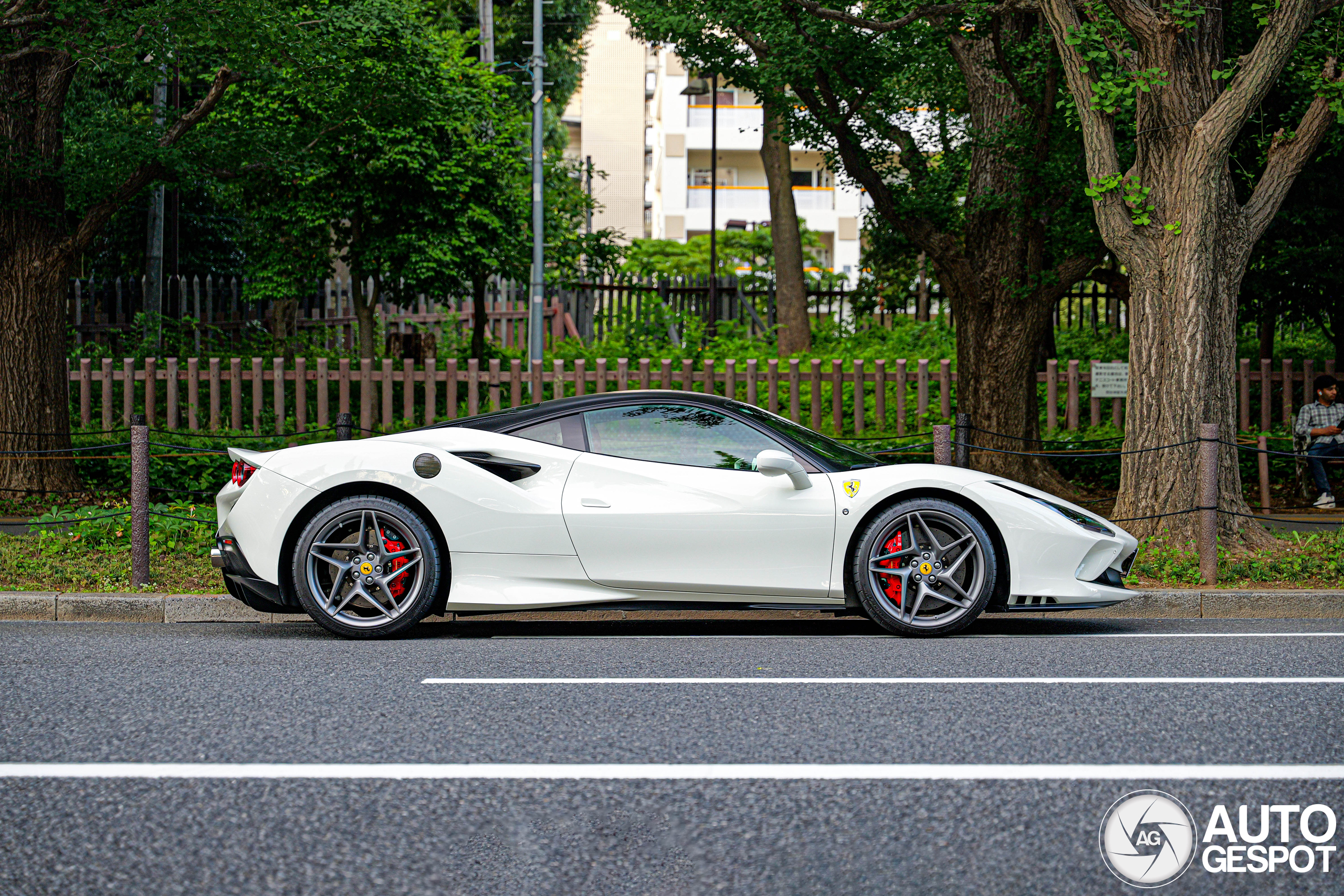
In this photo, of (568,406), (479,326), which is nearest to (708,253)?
(479,326)

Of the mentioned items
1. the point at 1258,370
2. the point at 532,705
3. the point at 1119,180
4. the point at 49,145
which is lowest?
the point at 532,705

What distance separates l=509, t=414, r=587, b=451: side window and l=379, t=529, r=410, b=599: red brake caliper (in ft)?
2.81

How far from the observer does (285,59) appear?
36.5 ft

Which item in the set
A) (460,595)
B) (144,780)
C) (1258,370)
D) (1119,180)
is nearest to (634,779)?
(144,780)

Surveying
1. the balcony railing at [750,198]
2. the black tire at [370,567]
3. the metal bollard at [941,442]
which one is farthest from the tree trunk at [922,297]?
the balcony railing at [750,198]

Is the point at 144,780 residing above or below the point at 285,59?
below

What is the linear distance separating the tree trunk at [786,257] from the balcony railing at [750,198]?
28108mm

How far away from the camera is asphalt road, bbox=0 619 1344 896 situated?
319cm

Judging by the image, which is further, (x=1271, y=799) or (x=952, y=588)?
(x=952, y=588)

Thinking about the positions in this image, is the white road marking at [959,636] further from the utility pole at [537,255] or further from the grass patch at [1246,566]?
the utility pole at [537,255]

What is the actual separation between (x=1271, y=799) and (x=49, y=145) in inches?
475

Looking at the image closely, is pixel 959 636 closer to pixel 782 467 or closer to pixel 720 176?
pixel 782 467

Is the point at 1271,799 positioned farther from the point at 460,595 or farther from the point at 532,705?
the point at 460,595

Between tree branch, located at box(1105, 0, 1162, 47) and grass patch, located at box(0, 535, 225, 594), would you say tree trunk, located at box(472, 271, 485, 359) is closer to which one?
grass patch, located at box(0, 535, 225, 594)
